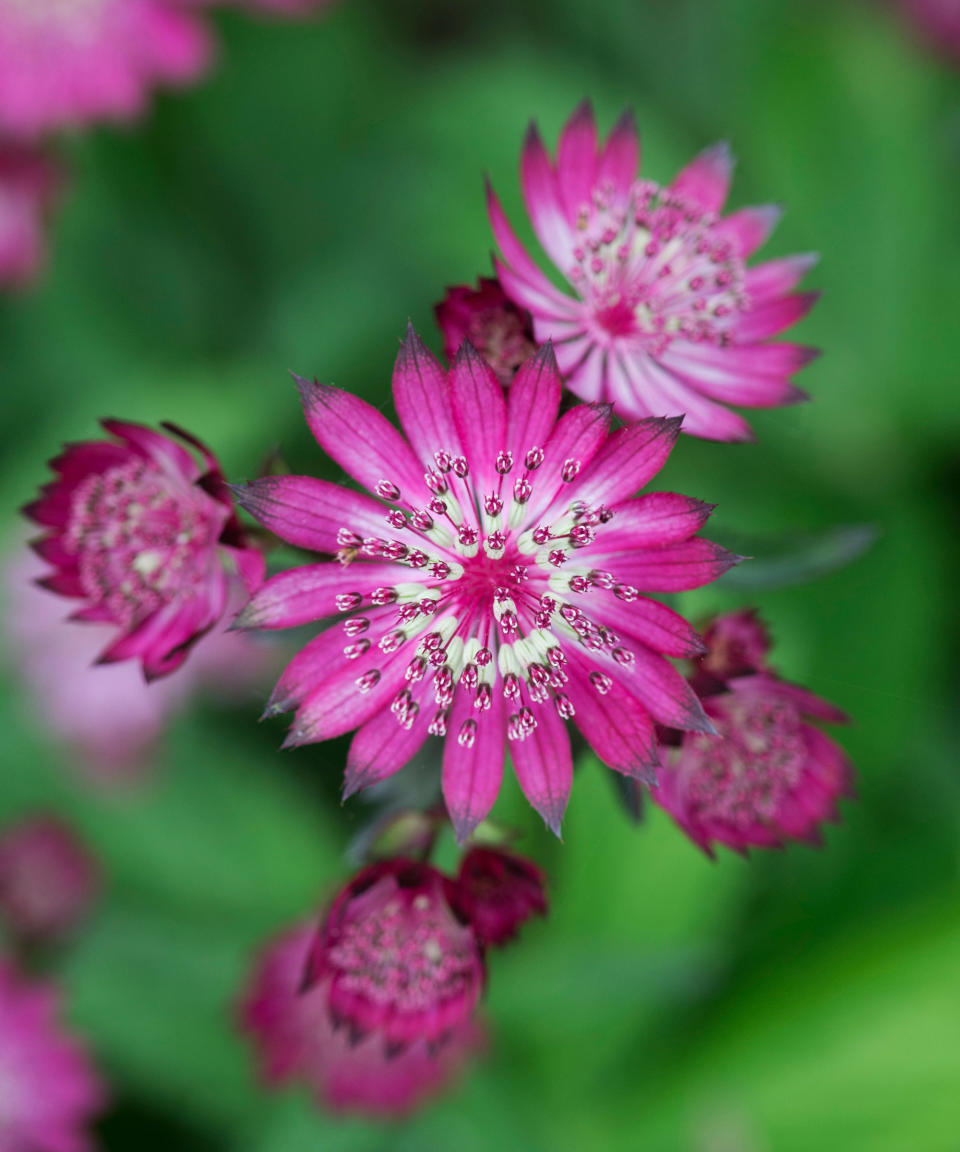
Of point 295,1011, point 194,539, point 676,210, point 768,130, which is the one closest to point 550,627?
point 194,539

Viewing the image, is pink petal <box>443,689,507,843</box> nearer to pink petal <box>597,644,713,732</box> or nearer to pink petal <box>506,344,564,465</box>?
pink petal <box>597,644,713,732</box>

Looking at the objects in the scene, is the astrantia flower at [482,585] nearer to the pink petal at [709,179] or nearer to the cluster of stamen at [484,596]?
the cluster of stamen at [484,596]

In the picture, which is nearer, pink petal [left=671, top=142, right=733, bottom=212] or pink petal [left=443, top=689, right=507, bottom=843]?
pink petal [left=443, top=689, right=507, bottom=843]

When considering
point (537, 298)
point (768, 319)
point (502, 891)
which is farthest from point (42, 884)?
point (768, 319)

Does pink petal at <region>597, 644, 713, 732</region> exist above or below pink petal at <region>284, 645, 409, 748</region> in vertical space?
above

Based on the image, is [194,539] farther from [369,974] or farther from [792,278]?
[792,278]

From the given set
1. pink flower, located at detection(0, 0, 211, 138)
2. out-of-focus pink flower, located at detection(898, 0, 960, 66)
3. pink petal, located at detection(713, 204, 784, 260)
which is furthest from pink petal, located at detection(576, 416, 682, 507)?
out-of-focus pink flower, located at detection(898, 0, 960, 66)
